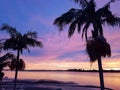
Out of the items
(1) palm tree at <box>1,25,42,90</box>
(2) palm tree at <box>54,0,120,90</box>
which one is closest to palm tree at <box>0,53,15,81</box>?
(1) palm tree at <box>1,25,42,90</box>

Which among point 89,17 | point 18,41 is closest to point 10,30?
point 18,41

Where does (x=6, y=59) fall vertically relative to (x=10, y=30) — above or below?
below

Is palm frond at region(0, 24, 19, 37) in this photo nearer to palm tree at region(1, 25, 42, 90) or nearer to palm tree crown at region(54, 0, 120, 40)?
palm tree at region(1, 25, 42, 90)

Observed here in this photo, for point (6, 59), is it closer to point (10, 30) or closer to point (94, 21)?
point (10, 30)

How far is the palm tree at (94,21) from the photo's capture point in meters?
18.2

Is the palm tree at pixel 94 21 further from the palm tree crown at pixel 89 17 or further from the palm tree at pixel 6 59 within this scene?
the palm tree at pixel 6 59

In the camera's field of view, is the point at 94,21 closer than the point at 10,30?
Yes

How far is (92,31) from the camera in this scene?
63.0 feet

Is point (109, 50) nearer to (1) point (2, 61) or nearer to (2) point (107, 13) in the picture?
(2) point (107, 13)

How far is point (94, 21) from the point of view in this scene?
18734 millimetres

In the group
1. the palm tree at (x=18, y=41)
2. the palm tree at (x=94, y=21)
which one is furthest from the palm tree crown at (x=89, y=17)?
the palm tree at (x=18, y=41)

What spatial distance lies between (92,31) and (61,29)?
243cm

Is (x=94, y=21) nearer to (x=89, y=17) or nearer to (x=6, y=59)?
(x=89, y=17)

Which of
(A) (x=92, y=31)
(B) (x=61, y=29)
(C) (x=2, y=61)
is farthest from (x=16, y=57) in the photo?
(A) (x=92, y=31)
